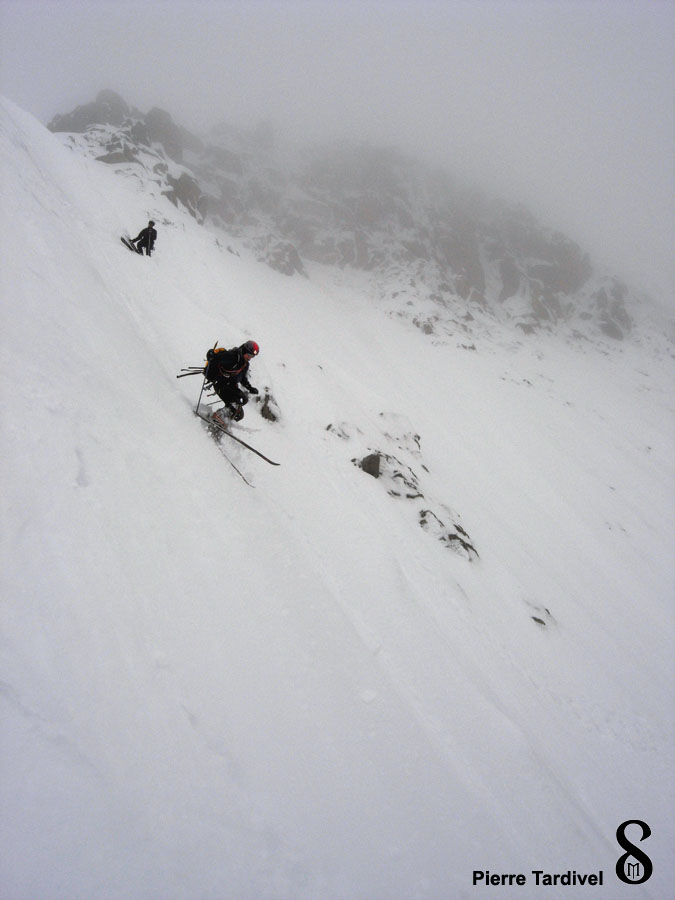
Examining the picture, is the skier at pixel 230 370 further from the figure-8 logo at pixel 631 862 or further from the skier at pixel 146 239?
the skier at pixel 146 239

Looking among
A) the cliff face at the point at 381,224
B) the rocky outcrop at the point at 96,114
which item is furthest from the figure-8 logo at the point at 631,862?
the rocky outcrop at the point at 96,114

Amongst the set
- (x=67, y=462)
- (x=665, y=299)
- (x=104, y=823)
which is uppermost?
(x=665, y=299)

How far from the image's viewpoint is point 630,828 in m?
5.26

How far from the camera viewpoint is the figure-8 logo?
4.56 metres

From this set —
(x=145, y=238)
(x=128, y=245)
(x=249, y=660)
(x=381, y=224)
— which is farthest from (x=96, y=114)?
(x=249, y=660)

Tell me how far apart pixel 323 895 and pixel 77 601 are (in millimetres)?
2735

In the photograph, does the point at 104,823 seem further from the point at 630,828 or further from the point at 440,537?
the point at 440,537

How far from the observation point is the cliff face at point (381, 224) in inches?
1689

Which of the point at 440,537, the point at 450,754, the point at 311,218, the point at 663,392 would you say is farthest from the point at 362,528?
the point at 311,218

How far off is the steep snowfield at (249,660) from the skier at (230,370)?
2.75 feet

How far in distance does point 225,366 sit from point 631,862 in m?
9.37

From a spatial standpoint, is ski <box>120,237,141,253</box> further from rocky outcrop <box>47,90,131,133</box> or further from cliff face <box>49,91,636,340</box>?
rocky outcrop <box>47,90,131,133</box>

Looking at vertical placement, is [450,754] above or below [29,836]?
below

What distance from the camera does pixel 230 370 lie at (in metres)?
7.09
